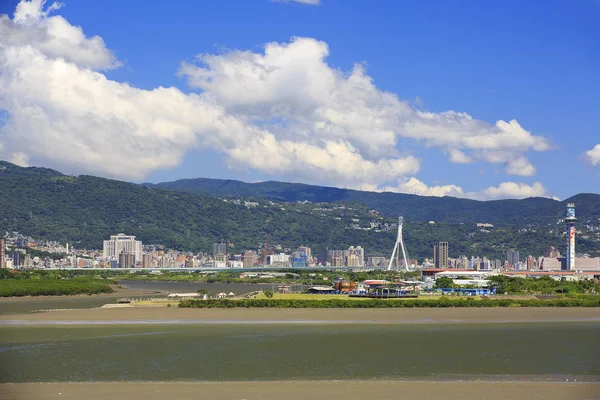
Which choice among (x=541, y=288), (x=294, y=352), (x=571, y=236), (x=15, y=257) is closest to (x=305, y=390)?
(x=294, y=352)

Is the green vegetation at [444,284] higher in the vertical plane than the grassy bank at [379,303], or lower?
higher

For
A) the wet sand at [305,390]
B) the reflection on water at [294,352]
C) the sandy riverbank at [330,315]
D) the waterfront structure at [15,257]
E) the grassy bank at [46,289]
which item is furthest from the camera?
the waterfront structure at [15,257]

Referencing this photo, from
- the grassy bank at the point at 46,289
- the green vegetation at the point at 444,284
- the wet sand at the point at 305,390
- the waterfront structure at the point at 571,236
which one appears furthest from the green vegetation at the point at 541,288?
the waterfront structure at the point at 571,236

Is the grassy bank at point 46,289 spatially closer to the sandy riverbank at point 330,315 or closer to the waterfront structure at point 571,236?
the sandy riverbank at point 330,315

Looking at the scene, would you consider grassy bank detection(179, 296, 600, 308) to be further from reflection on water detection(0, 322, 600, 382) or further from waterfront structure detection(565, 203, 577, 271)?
waterfront structure detection(565, 203, 577, 271)

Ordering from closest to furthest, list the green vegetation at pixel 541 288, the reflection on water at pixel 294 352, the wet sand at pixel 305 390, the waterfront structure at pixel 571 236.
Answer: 1. the wet sand at pixel 305 390
2. the reflection on water at pixel 294 352
3. the green vegetation at pixel 541 288
4. the waterfront structure at pixel 571 236

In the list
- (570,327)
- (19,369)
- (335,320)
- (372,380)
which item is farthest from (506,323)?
(19,369)

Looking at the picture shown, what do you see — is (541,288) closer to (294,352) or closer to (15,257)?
(294,352)

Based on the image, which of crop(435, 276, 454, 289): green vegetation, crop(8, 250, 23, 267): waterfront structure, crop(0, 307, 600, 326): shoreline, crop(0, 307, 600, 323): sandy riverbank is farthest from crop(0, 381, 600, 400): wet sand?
crop(8, 250, 23, 267): waterfront structure
